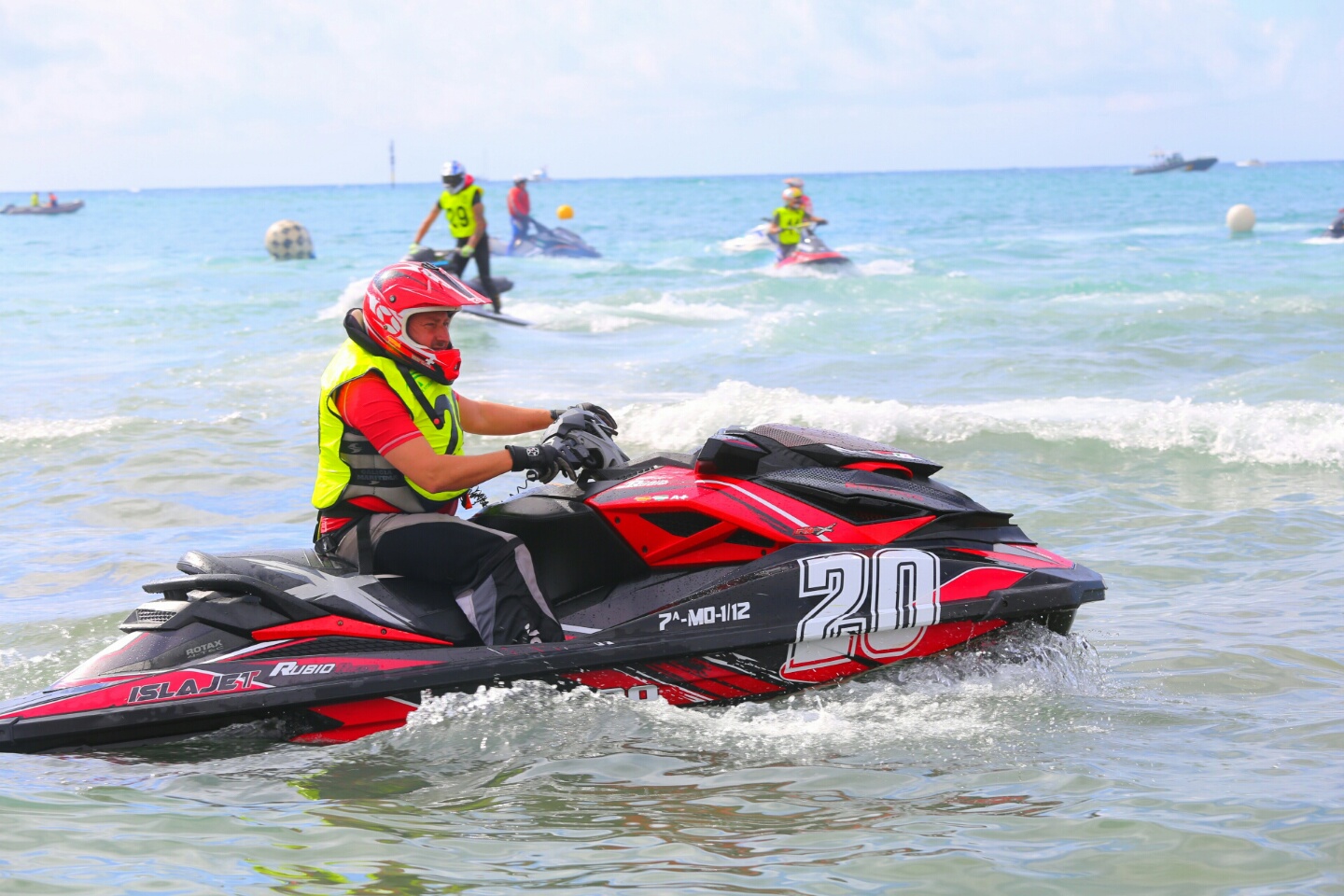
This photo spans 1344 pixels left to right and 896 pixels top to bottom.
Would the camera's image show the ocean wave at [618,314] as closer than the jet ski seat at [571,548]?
No

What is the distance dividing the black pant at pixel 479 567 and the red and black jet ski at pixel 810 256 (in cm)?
1933

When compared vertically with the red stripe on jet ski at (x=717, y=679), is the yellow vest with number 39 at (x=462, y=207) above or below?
above

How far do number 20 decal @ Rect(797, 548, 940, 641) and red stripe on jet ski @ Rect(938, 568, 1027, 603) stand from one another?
38 mm

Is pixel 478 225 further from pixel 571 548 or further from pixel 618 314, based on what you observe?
pixel 571 548

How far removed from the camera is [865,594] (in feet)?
13.0

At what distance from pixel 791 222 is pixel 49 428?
1574 centimetres

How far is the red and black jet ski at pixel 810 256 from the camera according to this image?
22938 millimetres

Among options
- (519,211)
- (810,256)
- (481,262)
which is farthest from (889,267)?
(481,262)

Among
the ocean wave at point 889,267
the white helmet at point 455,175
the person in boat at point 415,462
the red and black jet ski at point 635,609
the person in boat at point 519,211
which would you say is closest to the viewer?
the red and black jet ski at point 635,609

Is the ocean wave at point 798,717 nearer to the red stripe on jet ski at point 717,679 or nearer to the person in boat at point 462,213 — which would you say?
the red stripe on jet ski at point 717,679

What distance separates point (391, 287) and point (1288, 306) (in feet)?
49.5

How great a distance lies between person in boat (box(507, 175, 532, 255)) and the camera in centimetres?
2885

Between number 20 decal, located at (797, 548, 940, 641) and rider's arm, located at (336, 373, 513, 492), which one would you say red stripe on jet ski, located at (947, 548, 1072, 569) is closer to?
number 20 decal, located at (797, 548, 940, 641)

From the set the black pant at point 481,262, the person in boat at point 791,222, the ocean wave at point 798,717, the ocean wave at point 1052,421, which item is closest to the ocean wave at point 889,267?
the person in boat at point 791,222
